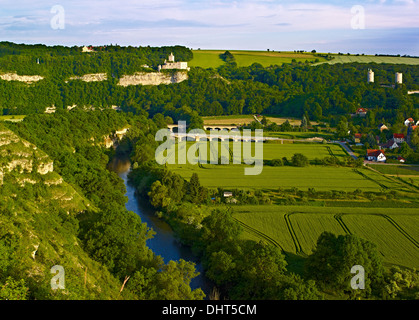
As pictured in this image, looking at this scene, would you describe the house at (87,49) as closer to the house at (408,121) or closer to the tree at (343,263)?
the house at (408,121)

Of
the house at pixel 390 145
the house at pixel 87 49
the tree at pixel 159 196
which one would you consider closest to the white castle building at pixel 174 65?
the house at pixel 87 49

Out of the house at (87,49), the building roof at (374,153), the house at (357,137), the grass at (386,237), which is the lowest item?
the grass at (386,237)

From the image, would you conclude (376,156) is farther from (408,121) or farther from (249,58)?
(249,58)

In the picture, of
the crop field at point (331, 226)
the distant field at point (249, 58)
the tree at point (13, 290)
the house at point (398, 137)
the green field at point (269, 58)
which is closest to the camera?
the tree at point (13, 290)
